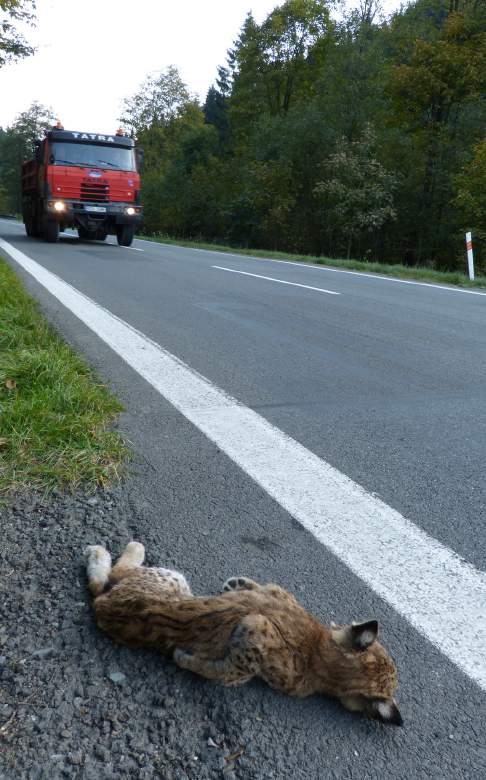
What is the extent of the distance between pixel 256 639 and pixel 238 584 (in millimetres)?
291

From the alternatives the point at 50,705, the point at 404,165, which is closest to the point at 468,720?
the point at 50,705

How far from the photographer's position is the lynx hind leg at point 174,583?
2.00 m

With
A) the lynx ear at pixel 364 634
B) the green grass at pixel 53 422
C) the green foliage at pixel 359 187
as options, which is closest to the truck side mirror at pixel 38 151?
the green foliage at pixel 359 187

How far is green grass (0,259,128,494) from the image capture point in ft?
9.25

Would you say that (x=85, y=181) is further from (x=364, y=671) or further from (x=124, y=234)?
(x=364, y=671)

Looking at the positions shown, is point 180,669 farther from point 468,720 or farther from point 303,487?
point 303,487

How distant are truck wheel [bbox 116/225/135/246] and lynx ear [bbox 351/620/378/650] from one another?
18761mm

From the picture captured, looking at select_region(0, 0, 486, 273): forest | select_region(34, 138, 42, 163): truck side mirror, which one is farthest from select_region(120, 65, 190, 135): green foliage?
select_region(34, 138, 42, 163): truck side mirror

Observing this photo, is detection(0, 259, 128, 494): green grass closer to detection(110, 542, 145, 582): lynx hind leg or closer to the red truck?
detection(110, 542, 145, 582): lynx hind leg

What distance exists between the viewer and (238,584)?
204 cm

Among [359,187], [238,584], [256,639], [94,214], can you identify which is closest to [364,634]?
[256,639]

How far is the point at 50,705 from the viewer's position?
163cm

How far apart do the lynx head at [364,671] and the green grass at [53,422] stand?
4.50 ft

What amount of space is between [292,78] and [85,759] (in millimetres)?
49177
